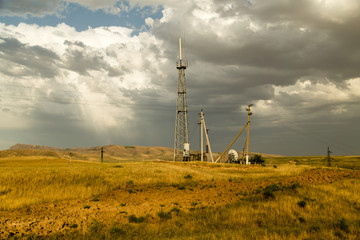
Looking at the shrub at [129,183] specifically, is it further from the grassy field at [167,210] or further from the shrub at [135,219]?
the shrub at [135,219]

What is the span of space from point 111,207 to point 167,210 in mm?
3636

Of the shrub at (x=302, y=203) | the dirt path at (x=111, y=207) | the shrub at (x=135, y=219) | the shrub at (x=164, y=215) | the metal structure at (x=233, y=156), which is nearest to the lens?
the dirt path at (x=111, y=207)

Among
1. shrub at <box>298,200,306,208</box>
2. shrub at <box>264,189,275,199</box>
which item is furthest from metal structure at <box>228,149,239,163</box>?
shrub at <box>298,200,306,208</box>

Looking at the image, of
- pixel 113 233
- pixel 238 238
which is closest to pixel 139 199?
pixel 113 233

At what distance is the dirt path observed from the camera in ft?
40.9

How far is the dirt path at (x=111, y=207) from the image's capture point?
1247 centimetres

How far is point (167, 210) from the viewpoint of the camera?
15375 mm

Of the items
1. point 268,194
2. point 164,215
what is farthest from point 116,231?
point 268,194

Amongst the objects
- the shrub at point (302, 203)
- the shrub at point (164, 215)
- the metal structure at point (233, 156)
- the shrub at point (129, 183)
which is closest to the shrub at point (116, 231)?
the shrub at point (164, 215)

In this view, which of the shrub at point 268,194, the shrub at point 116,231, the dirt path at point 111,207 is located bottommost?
the shrub at point 116,231

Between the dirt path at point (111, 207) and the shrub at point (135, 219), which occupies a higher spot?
the dirt path at point (111, 207)

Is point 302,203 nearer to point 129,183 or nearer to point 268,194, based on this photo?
point 268,194

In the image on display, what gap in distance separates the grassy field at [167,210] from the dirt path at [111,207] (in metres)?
0.04

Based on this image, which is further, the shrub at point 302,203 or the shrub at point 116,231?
the shrub at point 302,203
